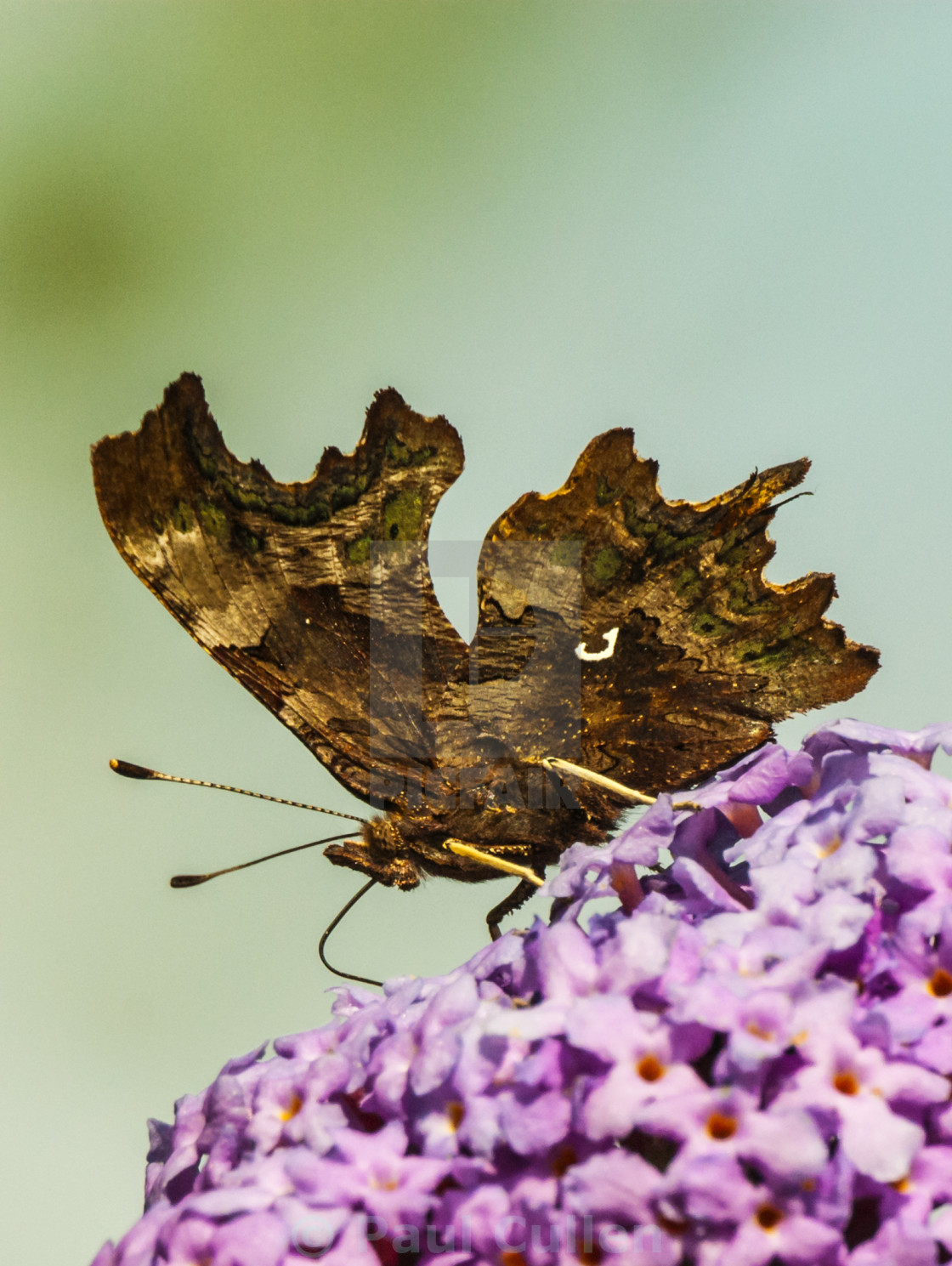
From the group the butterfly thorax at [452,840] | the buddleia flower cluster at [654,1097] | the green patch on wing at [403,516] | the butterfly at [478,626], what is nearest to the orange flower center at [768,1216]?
the buddleia flower cluster at [654,1097]

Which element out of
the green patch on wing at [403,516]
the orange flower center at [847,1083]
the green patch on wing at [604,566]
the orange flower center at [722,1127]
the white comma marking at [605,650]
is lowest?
the orange flower center at [722,1127]

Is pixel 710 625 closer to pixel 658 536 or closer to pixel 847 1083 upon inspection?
pixel 658 536

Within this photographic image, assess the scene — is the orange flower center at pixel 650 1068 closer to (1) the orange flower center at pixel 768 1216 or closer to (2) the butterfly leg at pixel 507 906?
(1) the orange flower center at pixel 768 1216

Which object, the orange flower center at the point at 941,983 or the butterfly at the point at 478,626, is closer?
the orange flower center at the point at 941,983

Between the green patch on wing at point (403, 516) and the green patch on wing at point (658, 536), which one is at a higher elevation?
the green patch on wing at point (403, 516)

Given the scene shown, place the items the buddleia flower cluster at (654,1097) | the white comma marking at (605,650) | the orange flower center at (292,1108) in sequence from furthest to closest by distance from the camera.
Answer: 1. the white comma marking at (605,650)
2. the orange flower center at (292,1108)
3. the buddleia flower cluster at (654,1097)

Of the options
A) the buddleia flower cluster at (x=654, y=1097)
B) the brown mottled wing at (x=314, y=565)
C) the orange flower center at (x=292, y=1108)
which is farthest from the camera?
the brown mottled wing at (x=314, y=565)

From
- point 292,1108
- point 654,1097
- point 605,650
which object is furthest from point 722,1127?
point 605,650

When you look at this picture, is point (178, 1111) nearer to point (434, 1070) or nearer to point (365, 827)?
point (434, 1070)
